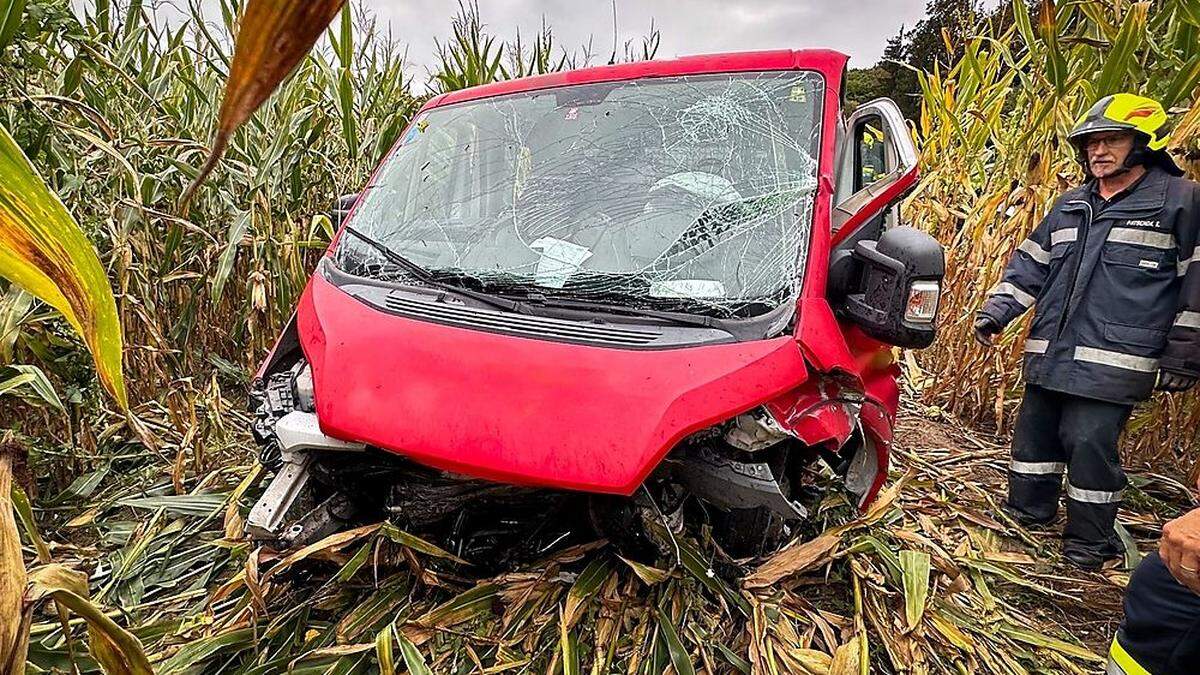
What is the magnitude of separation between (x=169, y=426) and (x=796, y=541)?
2.63 meters

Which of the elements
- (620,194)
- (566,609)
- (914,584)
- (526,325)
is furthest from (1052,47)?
(566,609)

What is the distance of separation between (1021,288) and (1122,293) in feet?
1.32

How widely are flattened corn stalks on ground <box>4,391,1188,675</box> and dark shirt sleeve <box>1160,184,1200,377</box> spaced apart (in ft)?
3.04

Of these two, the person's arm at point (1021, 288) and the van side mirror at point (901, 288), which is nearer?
the van side mirror at point (901, 288)

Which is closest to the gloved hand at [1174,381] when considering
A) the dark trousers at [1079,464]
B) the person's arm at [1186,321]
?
the person's arm at [1186,321]

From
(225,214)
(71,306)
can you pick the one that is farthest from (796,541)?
(225,214)

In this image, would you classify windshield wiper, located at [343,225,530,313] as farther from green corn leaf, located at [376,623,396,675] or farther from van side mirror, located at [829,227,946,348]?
van side mirror, located at [829,227,946,348]

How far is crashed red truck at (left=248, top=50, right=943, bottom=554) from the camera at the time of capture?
5.24ft

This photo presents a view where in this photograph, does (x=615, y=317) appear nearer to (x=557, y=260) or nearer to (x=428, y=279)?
(x=557, y=260)

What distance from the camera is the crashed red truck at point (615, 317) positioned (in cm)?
160

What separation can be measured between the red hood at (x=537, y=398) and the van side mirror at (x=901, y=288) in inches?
13.7

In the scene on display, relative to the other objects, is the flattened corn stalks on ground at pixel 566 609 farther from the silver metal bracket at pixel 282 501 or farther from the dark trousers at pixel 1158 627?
the dark trousers at pixel 1158 627

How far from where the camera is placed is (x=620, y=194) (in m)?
2.16

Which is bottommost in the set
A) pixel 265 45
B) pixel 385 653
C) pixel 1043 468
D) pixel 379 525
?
pixel 1043 468
